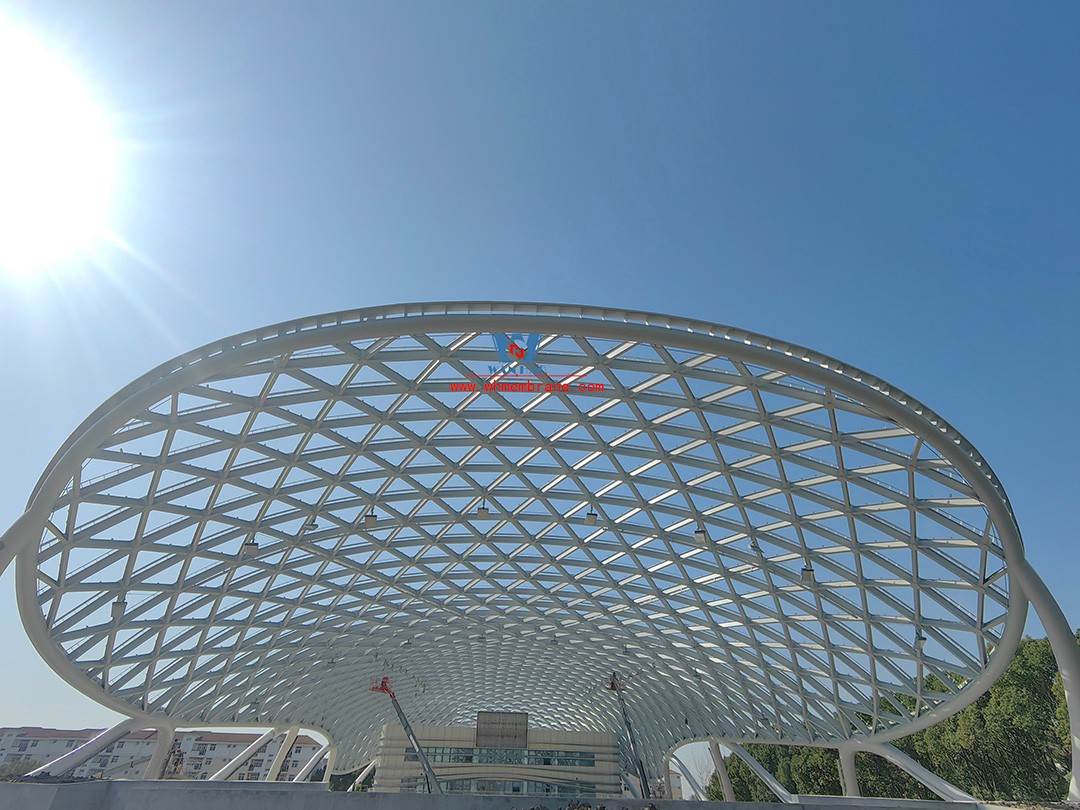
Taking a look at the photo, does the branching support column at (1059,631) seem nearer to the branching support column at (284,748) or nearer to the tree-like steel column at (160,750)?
the tree-like steel column at (160,750)

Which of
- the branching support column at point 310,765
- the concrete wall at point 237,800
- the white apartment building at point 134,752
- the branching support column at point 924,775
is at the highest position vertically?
the white apartment building at point 134,752

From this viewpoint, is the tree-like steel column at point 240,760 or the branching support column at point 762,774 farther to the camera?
→ the tree-like steel column at point 240,760

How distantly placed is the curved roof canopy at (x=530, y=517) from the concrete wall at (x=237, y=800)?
8.48 metres

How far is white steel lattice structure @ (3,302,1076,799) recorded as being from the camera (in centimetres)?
2055

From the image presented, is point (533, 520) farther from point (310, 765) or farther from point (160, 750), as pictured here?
point (310, 765)

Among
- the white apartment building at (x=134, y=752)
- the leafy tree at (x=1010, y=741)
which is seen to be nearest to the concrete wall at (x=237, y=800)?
the leafy tree at (x=1010, y=741)

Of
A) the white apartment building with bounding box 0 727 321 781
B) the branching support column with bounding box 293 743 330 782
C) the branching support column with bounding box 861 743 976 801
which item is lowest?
the branching support column with bounding box 861 743 976 801

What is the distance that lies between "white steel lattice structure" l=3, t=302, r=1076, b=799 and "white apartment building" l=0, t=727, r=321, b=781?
91.6 m

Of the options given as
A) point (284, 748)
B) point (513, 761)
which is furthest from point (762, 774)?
point (284, 748)

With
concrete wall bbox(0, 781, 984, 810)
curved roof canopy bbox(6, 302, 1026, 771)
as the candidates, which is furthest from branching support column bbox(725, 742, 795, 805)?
concrete wall bbox(0, 781, 984, 810)

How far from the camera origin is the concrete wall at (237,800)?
1919 centimetres

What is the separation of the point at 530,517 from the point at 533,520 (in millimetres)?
353

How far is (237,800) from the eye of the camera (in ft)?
63.6

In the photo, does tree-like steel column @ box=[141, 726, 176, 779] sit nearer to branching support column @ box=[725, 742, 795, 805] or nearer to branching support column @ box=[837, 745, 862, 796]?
branching support column @ box=[725, 742, 795, 805]
